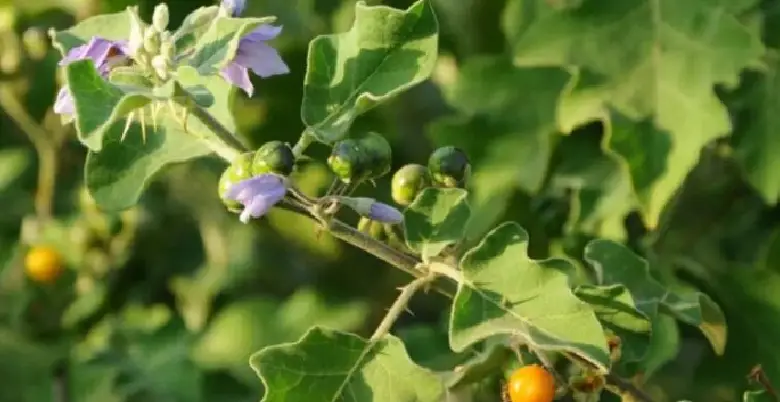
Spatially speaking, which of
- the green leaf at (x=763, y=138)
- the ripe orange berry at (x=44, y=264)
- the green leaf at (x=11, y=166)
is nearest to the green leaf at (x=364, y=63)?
the green leaf at (x=763, y=138)

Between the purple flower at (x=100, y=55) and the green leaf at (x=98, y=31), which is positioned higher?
the purple flower at (x=100, y=55)

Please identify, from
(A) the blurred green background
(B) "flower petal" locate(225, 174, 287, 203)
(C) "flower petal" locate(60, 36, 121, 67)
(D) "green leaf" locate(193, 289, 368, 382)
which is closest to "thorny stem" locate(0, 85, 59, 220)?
(A) the blurred green background

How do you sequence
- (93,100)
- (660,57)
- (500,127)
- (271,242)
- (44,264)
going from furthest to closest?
(271,242) → (44,264) → (500,127) → (660,57) → (93,100)

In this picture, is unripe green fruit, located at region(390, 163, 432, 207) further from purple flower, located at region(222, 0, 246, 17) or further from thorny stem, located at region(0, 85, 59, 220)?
thorny stem, located at region(0, 85, 59, 220)

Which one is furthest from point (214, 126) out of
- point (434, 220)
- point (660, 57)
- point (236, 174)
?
point (660, 57)

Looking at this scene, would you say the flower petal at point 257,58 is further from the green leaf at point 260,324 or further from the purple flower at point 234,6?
the green leaf at point 260,324

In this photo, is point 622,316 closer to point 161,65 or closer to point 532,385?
point 532,385

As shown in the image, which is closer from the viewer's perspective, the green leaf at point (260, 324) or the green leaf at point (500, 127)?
the green leaf at point (500, 127)

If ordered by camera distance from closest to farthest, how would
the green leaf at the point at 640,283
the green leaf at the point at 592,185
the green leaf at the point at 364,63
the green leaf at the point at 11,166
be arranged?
the green leaf at the point at 364,63 → the green leaf at the point at 640,283 → the green leaf at the point at 592,185 → the green leaf at the point at 11,166
